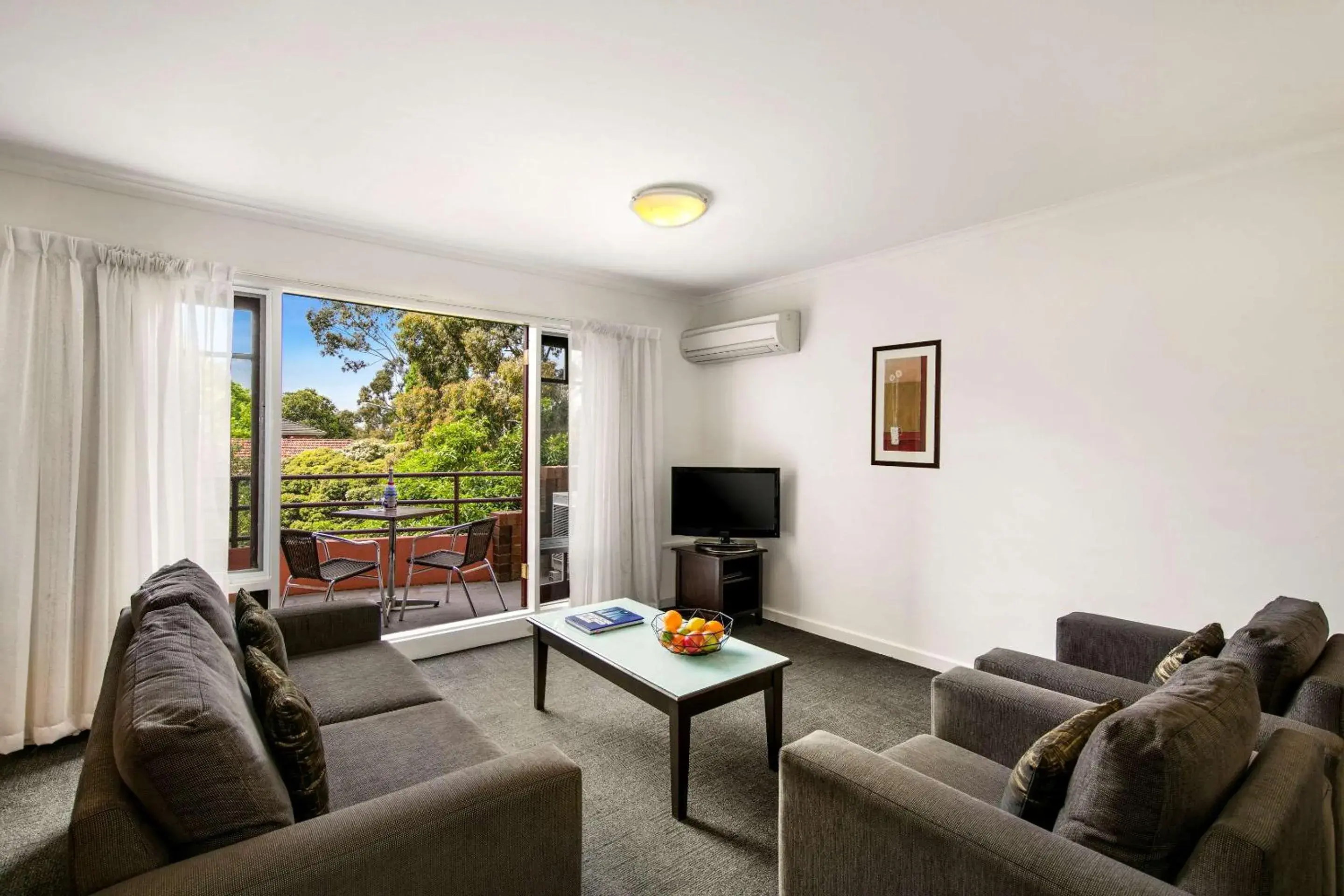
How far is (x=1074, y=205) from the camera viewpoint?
123 inches

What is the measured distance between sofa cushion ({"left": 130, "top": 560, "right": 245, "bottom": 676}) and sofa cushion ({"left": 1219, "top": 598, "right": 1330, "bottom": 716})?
8.86ft

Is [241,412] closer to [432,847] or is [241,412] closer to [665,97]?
[665,97]

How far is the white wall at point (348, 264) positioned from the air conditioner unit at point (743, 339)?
0.18m

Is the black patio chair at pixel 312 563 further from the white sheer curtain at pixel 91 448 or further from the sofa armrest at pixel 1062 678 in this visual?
the sofa armrest at pixel 1062 678

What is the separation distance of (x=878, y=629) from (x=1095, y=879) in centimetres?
303

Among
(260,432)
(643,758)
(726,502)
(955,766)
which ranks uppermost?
(260,432)

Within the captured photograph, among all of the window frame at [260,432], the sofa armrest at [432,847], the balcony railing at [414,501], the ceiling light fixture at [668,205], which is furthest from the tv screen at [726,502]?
the sofa armrest at [432,847]

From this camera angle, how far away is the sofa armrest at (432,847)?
1.11m

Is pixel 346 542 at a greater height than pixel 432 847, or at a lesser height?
greater

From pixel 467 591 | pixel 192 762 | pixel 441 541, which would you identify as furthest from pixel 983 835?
pixel 441 541

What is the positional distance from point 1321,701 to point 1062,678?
0.62 m

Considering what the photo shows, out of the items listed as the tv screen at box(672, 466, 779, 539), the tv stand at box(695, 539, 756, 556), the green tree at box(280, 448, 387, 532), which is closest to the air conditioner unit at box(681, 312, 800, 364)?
the tv screen at box(672, 466, 779, 539)

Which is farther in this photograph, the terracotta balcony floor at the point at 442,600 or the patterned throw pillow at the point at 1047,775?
the terracotta balcony floor at the point at 442,600

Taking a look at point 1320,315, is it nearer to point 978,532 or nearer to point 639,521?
point 978,532
